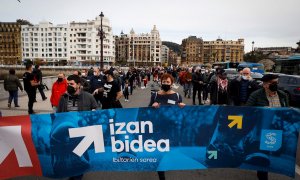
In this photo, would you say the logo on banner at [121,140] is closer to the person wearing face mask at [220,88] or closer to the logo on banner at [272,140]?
the logo on banner at [272,140]

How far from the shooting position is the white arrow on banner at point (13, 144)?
13.6 feet

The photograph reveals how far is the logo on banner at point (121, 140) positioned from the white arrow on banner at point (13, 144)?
723mm

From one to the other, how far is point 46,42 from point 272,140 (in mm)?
147958

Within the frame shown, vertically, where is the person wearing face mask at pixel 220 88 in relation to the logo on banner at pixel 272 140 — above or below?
above

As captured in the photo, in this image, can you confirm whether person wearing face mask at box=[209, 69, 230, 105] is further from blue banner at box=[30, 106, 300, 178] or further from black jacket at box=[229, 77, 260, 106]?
blue banner at box=[30, 106, 300, 178]

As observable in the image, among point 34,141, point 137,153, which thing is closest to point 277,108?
point 137,153

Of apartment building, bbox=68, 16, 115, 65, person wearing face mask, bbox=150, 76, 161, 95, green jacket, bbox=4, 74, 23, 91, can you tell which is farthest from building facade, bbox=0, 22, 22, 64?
green jacket, bbox=4, 74, 23, 91

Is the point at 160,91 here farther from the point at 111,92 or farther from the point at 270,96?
the point at 111,92

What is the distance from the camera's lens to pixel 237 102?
8.71 meters

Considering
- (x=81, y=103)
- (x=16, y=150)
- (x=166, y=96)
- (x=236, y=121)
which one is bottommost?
(x=16, y=150)

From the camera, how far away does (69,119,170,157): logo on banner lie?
4.21m

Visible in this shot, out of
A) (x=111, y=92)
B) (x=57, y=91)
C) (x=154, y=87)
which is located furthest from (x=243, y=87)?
(x=154, y=87)

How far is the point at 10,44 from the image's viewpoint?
149 m

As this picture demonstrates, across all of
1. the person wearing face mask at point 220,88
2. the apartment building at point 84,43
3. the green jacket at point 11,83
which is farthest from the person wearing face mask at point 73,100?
the apartment building at point 84,43
